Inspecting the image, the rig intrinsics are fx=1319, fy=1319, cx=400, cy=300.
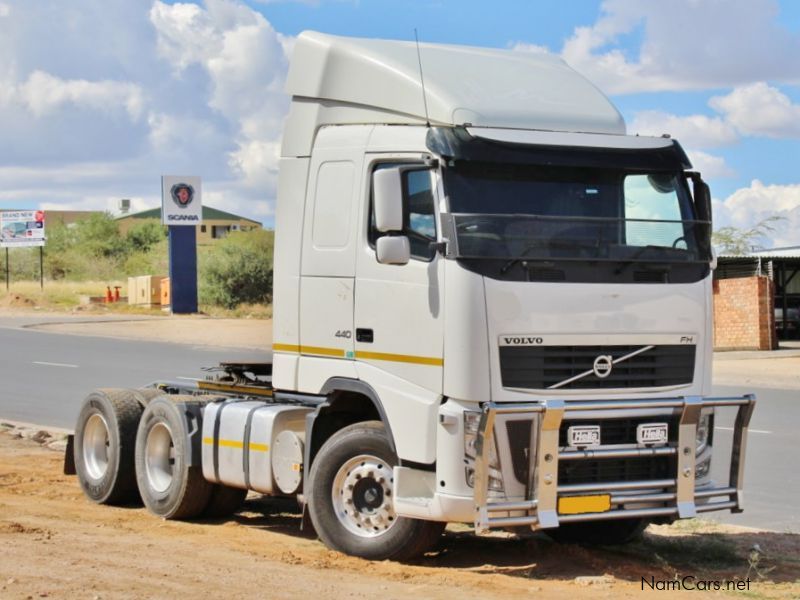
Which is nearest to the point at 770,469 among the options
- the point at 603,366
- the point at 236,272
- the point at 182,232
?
the point at 603,366

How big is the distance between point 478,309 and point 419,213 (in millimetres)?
814

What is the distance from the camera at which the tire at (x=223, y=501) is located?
10.8 metres

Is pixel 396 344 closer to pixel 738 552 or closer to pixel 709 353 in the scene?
pixel 709 353

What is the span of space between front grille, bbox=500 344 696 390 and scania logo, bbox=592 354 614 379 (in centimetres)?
2

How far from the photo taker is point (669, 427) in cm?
890

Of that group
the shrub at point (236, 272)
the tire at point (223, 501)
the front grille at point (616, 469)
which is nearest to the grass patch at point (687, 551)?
the front grille at point (616, 469)

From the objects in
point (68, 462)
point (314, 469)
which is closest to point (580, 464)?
point (314, 469)

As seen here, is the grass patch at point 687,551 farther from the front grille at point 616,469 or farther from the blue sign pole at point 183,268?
the blue sign pole at point 183,268

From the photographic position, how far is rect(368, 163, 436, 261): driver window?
28.1 ft

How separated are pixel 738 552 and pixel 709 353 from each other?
1572 mm

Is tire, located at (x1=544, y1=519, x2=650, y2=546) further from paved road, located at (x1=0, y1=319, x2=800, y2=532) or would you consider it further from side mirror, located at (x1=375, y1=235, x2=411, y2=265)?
side mirror, located at (x1=375, y1=235, x2=411, y2=265)

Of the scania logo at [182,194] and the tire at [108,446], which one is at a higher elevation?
the scania logo at [182,194]

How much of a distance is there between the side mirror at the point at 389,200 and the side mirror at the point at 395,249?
0.07 metres

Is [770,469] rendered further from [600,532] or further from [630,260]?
[630,260]
